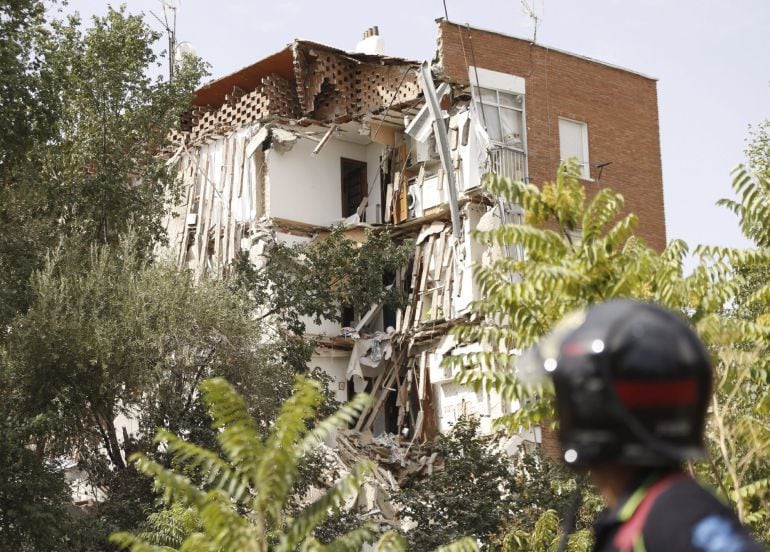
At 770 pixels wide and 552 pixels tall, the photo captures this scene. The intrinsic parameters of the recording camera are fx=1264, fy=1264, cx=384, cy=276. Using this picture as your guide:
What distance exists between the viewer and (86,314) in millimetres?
22734

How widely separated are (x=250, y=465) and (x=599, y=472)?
5624 millimetres

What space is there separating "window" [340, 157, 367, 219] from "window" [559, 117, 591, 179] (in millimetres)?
5246

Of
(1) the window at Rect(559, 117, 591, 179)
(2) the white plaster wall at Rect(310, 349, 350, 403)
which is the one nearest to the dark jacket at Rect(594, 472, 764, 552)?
(2) the white plaster wall at Rect(310, 349, 350, 403)

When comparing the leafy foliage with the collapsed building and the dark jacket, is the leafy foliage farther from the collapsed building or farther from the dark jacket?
the dark jacket

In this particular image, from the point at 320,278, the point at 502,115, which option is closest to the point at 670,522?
the point at 320,278

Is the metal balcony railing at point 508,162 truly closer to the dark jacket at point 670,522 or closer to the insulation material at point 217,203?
the insulation material at point 217,203

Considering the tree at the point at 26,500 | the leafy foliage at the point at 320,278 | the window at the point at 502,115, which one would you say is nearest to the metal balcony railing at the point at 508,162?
the window at the point at 502,115

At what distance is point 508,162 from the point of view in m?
30.4

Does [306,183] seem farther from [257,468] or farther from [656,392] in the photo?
[656,392]

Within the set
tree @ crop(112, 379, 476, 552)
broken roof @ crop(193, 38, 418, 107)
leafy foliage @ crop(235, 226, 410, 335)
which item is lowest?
tree @ crop(112, 379, 476, 552)

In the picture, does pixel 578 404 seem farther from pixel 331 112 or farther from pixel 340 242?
pixel 331 112

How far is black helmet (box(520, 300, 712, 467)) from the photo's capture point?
231 centimetres

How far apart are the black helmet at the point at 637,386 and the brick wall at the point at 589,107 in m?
28.0

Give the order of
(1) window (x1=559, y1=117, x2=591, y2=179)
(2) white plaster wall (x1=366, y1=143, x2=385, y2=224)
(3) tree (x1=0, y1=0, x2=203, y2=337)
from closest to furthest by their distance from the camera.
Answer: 1. (3) tree (x1=0, y1=0, x2=203, y2=337)
2. (1) window (x1=559, y1=117, x2=591, y2=179)
3. (2) white plaster wall (x1=366, y1=143, x2=385, y2=224)
